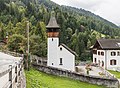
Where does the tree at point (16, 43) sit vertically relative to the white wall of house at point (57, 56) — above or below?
above

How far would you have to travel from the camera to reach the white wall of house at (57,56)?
4188 centimetres

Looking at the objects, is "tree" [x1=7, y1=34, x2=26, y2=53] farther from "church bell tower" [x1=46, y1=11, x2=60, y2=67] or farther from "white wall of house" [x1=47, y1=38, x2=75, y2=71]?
"white wall of house" [x1=47, y1=38, x2=75, y2=71]

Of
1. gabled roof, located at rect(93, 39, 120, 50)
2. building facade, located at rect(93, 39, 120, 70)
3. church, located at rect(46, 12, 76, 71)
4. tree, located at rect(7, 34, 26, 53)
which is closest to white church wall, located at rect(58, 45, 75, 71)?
church, located at rect(46, 12, 76, 71)

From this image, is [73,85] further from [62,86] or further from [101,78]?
[101,78]

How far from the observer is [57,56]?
138 ft

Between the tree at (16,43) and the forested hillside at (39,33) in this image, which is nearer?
the tree at (16,43)

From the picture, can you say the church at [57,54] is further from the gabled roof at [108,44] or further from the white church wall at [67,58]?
the gabled roof at [108,44]

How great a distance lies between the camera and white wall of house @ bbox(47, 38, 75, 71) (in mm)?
41875

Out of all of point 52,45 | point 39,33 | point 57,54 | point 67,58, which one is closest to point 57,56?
point 57,54

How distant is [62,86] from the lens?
29.9 metres

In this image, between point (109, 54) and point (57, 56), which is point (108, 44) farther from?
point (57, 56)

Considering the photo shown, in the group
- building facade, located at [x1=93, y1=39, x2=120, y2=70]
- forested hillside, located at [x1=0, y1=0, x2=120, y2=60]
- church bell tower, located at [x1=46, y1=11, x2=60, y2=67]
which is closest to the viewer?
church bell tower, located at [x1=46, y1=11, x2=60, y2=67]

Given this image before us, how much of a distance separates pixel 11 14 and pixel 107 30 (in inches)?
2452

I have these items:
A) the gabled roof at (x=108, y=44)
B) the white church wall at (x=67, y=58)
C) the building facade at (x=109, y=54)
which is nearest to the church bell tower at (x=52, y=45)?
the white church wall at (x=67, y=58)
